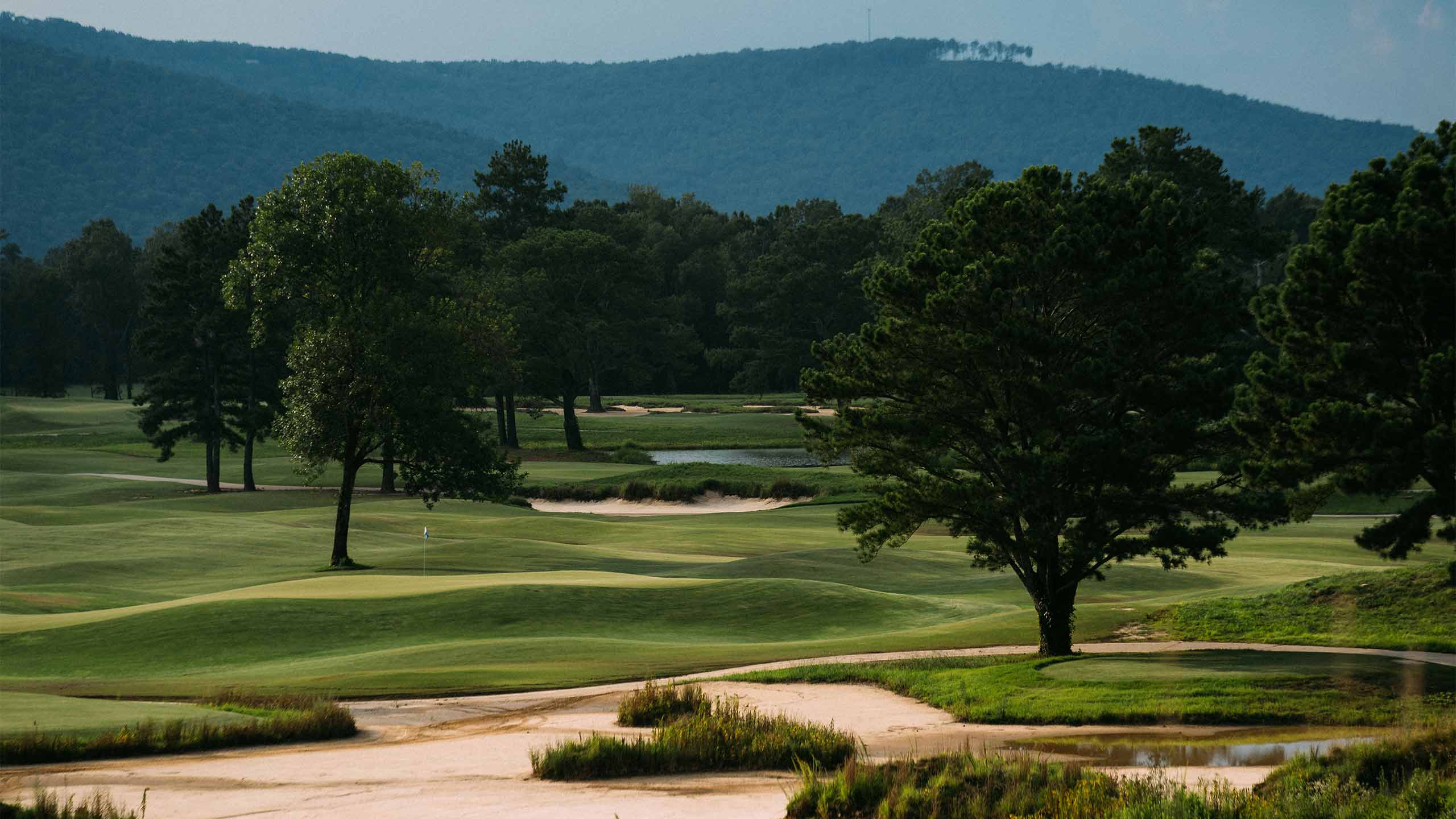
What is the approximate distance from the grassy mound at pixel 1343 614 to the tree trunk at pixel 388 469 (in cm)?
2329

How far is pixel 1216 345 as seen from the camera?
2348cm

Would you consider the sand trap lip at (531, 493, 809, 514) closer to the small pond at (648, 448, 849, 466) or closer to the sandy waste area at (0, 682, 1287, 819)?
the small pond at (648, 448, 849, 466)

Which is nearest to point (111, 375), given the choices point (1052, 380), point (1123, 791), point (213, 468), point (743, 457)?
point (213, 468)

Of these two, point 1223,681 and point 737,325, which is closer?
point 1223,681

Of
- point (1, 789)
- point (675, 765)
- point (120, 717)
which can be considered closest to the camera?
point (1, 789)

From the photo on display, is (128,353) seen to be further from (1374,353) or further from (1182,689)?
(1374,353)

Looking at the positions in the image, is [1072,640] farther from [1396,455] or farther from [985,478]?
[1396,455]

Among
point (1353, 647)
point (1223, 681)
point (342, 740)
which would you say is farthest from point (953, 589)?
point (342, 740)

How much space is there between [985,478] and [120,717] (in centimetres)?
1592

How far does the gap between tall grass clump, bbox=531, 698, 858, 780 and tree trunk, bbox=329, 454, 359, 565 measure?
2555cm

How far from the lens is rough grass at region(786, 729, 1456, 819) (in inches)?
478

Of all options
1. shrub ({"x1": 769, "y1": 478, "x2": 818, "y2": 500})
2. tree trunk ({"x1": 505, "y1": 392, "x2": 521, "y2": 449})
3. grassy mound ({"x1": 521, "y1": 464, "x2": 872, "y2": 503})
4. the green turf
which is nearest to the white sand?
the green turf

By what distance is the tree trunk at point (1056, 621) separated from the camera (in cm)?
2398

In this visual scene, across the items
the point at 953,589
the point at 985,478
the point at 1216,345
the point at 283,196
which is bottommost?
the point at 953,589
